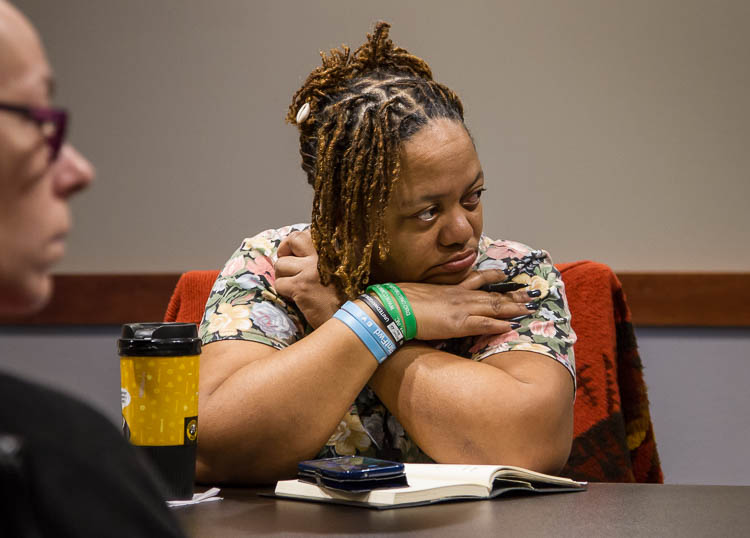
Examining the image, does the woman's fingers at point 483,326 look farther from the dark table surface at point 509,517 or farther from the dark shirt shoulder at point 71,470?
the dark shirt shoulder at point 71,470

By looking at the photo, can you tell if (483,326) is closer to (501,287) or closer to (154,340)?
(501,287)

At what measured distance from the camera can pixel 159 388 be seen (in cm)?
89

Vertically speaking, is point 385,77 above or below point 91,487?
above

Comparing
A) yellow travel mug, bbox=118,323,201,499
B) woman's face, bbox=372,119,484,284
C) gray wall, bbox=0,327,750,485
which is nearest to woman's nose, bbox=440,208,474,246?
woman's face, bbox=372,119,484,284

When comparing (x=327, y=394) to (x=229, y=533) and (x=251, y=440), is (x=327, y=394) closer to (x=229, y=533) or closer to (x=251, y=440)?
(x=251, y=440)

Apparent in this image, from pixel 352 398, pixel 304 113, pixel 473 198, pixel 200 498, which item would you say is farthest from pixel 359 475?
pixel 304 113

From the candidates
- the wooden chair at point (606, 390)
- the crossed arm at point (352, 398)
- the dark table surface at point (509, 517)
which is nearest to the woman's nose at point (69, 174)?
the dark table surface at point (509, 517)

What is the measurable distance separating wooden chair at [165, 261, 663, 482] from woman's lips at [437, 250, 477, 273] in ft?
1.24

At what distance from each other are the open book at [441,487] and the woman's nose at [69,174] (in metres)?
0.59

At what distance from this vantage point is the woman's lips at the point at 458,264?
132 cm

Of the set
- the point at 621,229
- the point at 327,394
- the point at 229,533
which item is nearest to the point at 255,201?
the point at 621,229

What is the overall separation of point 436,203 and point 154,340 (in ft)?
1.78

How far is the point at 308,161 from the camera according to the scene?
4.62ft

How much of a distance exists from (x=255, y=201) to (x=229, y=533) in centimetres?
171
